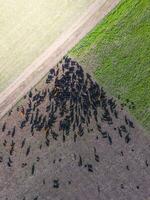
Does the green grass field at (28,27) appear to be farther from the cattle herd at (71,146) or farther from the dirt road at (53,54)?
the cattle herd at (71,146)

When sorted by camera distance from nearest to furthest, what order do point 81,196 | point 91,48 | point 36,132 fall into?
1. point 81,196
2. point 36,132
3. point 91,48

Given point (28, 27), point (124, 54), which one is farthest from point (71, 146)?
point (28, 27)

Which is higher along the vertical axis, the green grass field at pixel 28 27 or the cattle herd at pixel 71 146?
the green grass field at pixel 28 27

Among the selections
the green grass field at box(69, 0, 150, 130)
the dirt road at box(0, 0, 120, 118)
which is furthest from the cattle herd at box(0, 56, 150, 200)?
the green grass field at box(69, 0, 150, 130)

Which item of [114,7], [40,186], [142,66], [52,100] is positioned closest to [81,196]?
[40,186]

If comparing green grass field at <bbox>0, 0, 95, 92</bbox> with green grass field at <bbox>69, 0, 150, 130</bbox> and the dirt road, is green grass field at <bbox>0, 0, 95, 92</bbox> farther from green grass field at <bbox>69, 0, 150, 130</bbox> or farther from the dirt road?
green grass field at <bbox>69, 0, 150, 130</bbox>

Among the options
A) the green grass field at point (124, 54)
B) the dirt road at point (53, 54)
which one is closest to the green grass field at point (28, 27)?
the dirt road at point (53, 54)

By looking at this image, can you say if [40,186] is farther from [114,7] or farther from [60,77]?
[114,7]
